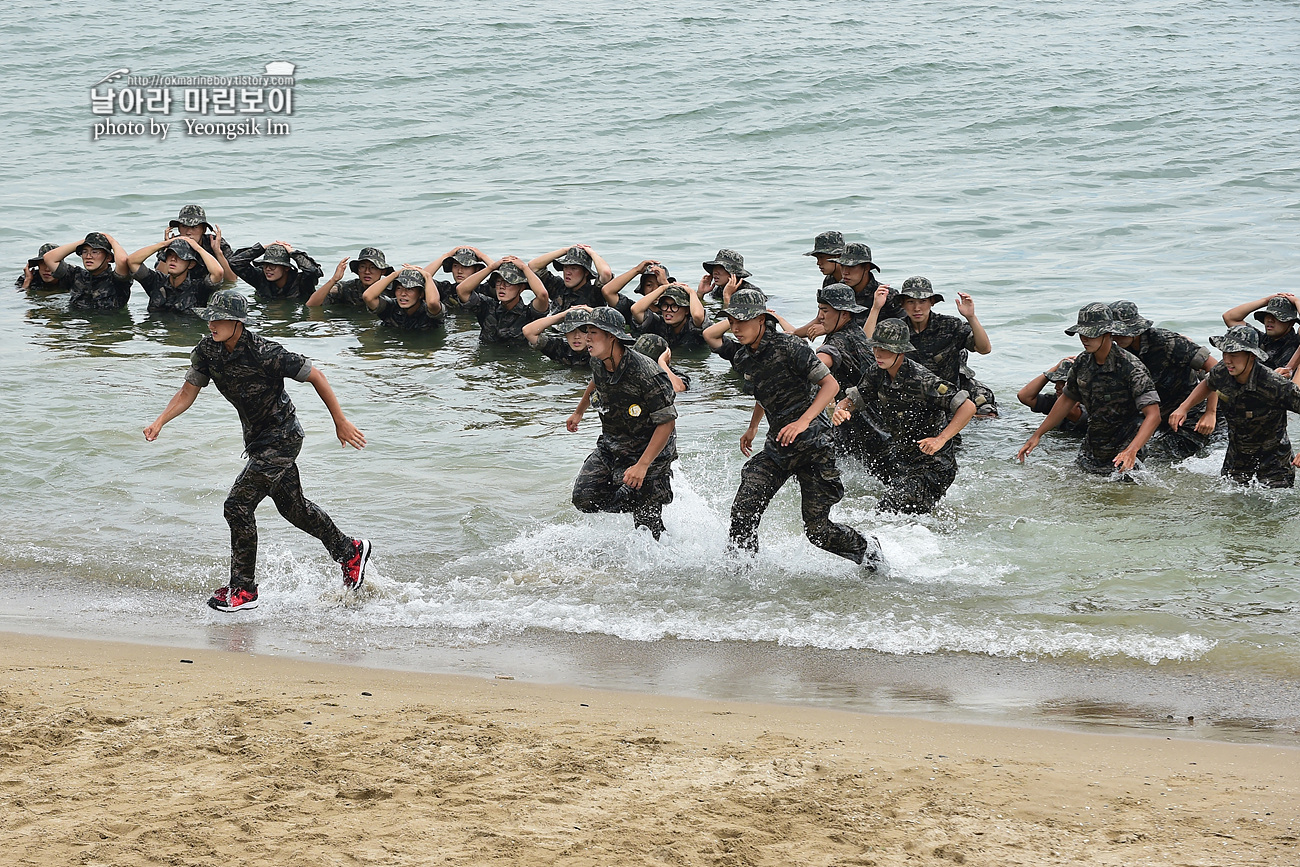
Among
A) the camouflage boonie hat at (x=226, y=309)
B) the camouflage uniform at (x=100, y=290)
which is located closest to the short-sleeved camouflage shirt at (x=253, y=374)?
the camouflage boonie hat at (x=226, y=309)

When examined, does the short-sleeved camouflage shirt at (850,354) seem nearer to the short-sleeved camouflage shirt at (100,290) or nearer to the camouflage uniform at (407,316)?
the camouflage uniform at (407,316)

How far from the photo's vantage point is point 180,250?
571 inches

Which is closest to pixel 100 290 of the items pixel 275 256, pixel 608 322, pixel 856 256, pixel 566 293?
pixel 275 256

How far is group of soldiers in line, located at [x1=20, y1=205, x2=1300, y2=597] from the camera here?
773 cm

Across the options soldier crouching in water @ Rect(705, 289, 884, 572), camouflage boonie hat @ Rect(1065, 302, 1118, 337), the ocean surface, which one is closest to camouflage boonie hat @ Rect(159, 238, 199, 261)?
the ocean surface

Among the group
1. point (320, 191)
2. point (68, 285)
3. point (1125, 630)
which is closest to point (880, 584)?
point (1125, 630)

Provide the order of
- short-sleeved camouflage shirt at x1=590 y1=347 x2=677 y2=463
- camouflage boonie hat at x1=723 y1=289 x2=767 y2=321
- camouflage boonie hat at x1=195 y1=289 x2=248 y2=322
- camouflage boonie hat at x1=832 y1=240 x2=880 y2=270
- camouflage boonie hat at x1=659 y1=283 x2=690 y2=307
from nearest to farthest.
A: camouflage boonie hat at x1=195 y1=289 x2=248 y2=322 < camouflage boonie hat at x1=723 y1=289 x2=767 y2=321 < short-sleeved camouflage shirt at x1=590 y1=347 x2=677 y2=463 < camouflage boonie hat at x1=832 y1=240 x2=880 y2=270 < camouflage boonie hat at x1=659 y1=283 x2=690 y2=307

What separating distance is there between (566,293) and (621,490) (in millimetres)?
5978

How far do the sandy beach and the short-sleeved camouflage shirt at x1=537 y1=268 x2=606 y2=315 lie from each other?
27.5ft

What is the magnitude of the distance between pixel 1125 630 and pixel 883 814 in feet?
10.2

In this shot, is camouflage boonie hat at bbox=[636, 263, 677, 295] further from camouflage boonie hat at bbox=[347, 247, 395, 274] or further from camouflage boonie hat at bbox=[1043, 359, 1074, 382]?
camouflage boonie hat at bbox=[1043, 359, 1074, 382]

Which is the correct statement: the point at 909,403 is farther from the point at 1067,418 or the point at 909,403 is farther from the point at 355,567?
the point at 355,567

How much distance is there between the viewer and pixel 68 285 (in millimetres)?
16766

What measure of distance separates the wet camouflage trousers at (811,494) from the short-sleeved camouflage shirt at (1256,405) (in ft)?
10.4
